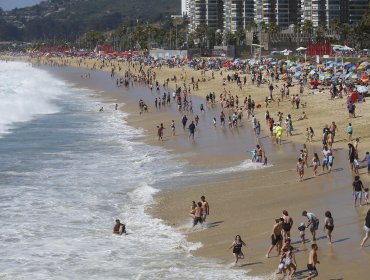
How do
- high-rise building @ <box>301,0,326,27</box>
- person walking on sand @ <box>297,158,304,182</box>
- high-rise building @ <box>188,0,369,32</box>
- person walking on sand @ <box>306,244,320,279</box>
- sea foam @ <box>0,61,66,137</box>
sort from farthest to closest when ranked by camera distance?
high-rise building @ <box>188,0,369,32</box> < high-rise building @ <box>301,0,326,27</box> < sea foam @ <box>0,61,66,137</box> < person walking on sand @ <box>297,158,304,182</box> < person walking on sand @ <box>306,244,320,279</box>

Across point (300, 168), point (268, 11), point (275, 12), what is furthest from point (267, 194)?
point (268, 11)

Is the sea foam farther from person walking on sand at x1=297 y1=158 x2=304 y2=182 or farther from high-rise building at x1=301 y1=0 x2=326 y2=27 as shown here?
high-rise building at x1=301 y1=0 x2=326 y2=27

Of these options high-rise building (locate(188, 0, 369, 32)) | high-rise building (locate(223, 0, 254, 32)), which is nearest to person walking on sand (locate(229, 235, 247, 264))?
high-rise building (locate(188, 0, 369, 32))

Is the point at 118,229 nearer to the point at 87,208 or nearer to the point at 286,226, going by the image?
the point at 87,208

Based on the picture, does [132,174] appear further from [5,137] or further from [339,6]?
[339,6]

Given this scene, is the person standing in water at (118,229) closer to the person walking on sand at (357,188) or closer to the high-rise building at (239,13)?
the person walking on sand at (357,188)

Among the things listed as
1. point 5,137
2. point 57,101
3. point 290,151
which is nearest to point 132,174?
point 290,151
